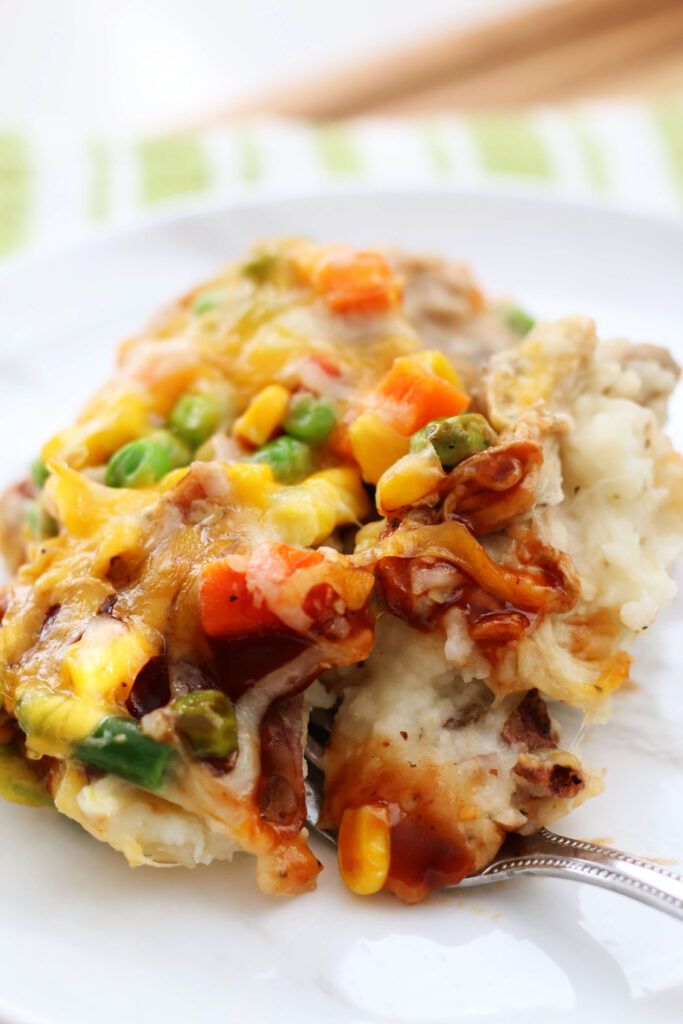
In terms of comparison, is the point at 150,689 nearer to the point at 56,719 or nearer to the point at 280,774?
the point at 56,719

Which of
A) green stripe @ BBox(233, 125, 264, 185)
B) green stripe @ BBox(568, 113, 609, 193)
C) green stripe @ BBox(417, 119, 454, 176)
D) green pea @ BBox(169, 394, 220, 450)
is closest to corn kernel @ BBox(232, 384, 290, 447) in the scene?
green pea @ BBox(169, 394, 220, 450)

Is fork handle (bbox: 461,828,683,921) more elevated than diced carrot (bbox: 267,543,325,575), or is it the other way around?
diced carrot (bbox: 267,543,325,575)

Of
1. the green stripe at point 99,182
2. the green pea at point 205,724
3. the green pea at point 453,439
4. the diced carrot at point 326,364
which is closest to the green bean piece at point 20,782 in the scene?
the green pea at point 205,724

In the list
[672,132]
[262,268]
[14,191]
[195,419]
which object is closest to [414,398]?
[195,419]

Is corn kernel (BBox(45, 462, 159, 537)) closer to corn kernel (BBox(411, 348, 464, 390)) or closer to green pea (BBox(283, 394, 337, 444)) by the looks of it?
green pea (BBox(283, 394, 337, 444))

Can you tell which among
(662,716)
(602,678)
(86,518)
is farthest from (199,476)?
(662,716)

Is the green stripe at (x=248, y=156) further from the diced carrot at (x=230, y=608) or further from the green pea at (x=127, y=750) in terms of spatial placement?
the green pea at (x=127, y=750)
